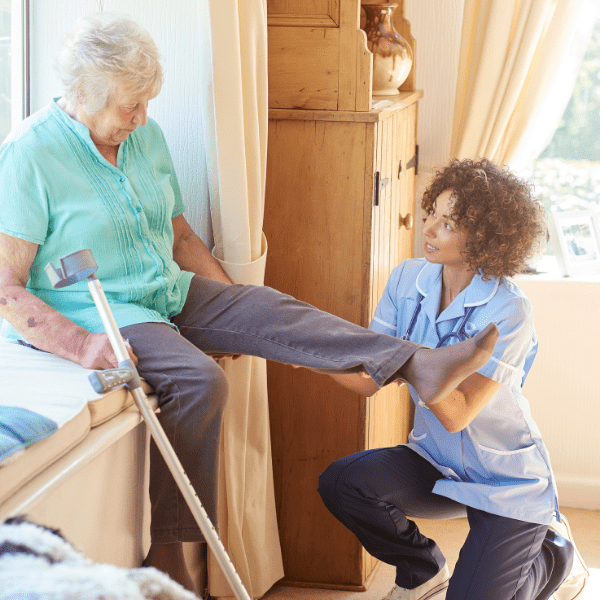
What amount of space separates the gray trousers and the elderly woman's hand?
6cm

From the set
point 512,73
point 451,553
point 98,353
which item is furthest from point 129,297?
point 512,73

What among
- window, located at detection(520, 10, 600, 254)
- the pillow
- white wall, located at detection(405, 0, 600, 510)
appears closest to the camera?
the pillow

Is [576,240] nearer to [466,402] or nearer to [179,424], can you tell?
[466,402]

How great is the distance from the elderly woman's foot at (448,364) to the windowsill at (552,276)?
4.86 ft

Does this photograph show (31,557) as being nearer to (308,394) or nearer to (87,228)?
(87,228)

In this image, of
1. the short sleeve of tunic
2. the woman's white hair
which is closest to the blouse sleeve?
the woman's white hair

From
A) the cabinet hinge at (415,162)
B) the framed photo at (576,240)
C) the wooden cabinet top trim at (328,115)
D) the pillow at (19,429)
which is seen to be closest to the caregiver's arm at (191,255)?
the wooden cabinet top trim at (328,115)

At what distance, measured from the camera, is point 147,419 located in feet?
4.08

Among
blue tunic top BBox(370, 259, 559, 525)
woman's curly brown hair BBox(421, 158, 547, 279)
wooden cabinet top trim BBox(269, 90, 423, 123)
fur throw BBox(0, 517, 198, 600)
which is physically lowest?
blue tunic top BBox(370, 259, 559, 525)

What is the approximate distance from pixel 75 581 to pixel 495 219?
4.38 feet

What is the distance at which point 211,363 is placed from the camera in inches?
57.0

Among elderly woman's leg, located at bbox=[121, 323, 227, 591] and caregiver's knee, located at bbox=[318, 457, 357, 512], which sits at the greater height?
elderly woman's leg, located at bbox=[121, 323, 227, 591]

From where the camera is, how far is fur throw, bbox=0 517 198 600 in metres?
0.59

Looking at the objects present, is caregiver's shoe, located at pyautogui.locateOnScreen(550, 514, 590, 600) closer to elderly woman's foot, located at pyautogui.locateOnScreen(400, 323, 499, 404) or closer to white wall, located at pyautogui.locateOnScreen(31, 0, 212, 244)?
elderly woman's foot, located at pyautogui.locateOnScreen(400, 323, 499, 404)
